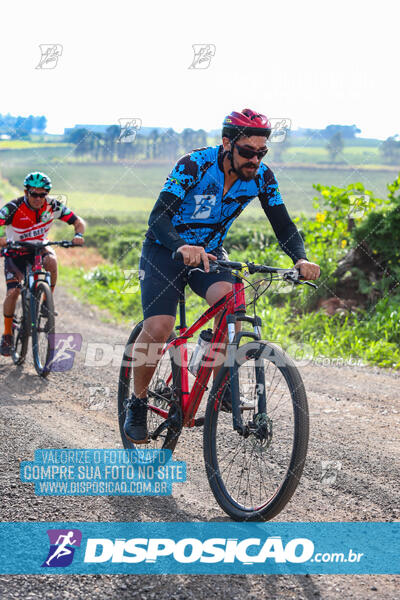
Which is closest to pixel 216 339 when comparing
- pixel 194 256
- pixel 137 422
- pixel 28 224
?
pixel 194 256

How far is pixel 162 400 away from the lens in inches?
175

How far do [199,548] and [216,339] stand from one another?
1.22 meters

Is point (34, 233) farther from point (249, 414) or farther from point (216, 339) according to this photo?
point (249, 414)

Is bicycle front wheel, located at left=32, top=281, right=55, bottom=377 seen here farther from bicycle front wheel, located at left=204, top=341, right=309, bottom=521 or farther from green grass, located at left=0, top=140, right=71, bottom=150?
green grass, located at left=0, top=140, right=71, bottom=150

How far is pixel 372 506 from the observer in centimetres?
405

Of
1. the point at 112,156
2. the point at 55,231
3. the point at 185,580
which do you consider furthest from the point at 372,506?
the point at 112,156

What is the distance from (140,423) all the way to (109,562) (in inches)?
48.8

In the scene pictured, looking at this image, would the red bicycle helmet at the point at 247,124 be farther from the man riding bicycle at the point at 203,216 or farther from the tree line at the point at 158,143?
the tree line at the point at 158,143

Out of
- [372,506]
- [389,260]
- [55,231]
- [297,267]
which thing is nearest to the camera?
[297,267]

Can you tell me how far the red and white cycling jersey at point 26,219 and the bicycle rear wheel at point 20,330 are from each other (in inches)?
28.0

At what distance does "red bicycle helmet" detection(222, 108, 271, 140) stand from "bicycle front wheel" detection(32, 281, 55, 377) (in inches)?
169

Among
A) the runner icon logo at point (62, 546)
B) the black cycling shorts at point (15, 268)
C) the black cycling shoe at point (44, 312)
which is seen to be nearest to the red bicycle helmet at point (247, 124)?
the runner icon logo at point (62, 546)

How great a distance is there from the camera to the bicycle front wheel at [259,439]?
3389 mm

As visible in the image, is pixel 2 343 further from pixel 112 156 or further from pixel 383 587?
pixel 112 156
